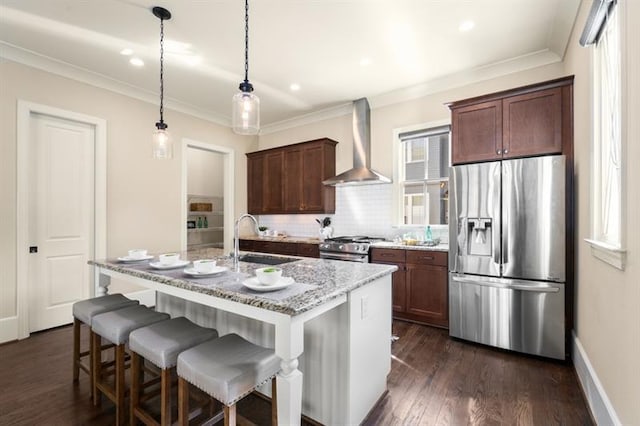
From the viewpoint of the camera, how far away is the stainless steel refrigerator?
2.58 meters

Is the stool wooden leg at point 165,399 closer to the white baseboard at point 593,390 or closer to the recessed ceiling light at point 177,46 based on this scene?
the white baseboard at point 593,390

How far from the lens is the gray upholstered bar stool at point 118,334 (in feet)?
5.83

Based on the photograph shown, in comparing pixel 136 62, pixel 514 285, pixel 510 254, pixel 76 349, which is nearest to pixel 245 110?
pixel 76 349

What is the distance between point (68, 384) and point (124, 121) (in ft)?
10.4

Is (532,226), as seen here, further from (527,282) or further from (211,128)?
(211,128)

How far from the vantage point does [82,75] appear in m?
3.58

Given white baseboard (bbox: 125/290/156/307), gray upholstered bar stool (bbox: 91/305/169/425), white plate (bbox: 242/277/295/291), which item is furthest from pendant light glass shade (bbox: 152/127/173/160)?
white baseboard (bbox: 125/290/156/307)

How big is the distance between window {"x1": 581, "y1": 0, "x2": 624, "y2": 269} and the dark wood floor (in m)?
1.09

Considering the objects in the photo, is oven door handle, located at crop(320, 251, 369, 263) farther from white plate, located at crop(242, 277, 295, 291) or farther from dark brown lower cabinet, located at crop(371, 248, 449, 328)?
white plate, located at crop(242, 277, 295, 291)

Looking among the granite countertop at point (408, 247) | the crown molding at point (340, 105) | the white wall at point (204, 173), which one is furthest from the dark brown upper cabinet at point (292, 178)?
the granite countertop at point (408, 247)

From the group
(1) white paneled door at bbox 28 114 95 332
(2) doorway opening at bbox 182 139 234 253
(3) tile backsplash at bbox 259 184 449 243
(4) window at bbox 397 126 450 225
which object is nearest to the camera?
(1) white paneled door at bbox 28 114 95 332

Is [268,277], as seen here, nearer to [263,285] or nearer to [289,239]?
[263,285]

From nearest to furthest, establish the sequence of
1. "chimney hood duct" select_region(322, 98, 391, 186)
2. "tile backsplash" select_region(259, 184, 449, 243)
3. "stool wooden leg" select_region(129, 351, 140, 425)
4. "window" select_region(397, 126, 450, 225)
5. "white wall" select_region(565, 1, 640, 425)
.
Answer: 1. "white wall" select_region(565, 1, 640, 425)
2. "stool wooden leg" select_region(129, 351, 140, 425)
3. "window" select_region(397, 126, 450, 225)
4. "tile backsplash" select_region(259, 184, 449, 243)
5. "chimney hood duct" select_region(322, 98, 391, 186)

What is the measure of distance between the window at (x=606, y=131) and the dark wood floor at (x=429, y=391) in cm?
109
